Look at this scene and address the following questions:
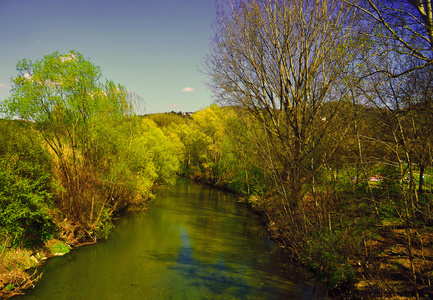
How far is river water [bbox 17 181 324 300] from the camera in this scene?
990cm

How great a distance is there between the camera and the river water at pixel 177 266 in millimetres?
9898

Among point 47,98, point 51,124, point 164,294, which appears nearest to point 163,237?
point 164,294

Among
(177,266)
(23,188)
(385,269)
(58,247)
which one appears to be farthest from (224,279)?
(23,188)

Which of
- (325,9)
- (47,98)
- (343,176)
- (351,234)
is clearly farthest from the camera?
(47,98)

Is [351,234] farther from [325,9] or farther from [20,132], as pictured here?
[20,132]

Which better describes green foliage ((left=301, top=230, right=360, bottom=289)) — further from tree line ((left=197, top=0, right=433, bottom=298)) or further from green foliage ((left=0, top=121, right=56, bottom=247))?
green foliage ((left=0, top=121, right=56, bottom=247))

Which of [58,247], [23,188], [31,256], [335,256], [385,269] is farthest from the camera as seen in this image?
[58,247]

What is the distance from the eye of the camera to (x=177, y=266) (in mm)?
12242

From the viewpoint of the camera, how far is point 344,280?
9062 millimetres

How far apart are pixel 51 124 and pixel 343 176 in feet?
46.9

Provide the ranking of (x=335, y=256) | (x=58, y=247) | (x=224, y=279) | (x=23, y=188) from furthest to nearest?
1. (x=58, y=247)
2. (x=23, y=188)
3. (x=224, y=279)
4. (x=335, y=256)

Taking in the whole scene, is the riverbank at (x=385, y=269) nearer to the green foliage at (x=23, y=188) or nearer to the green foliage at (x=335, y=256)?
the green foliage at (x=335, y=256)

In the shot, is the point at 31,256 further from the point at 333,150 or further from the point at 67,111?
the point at 333,150

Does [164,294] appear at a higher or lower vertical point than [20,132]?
lower
